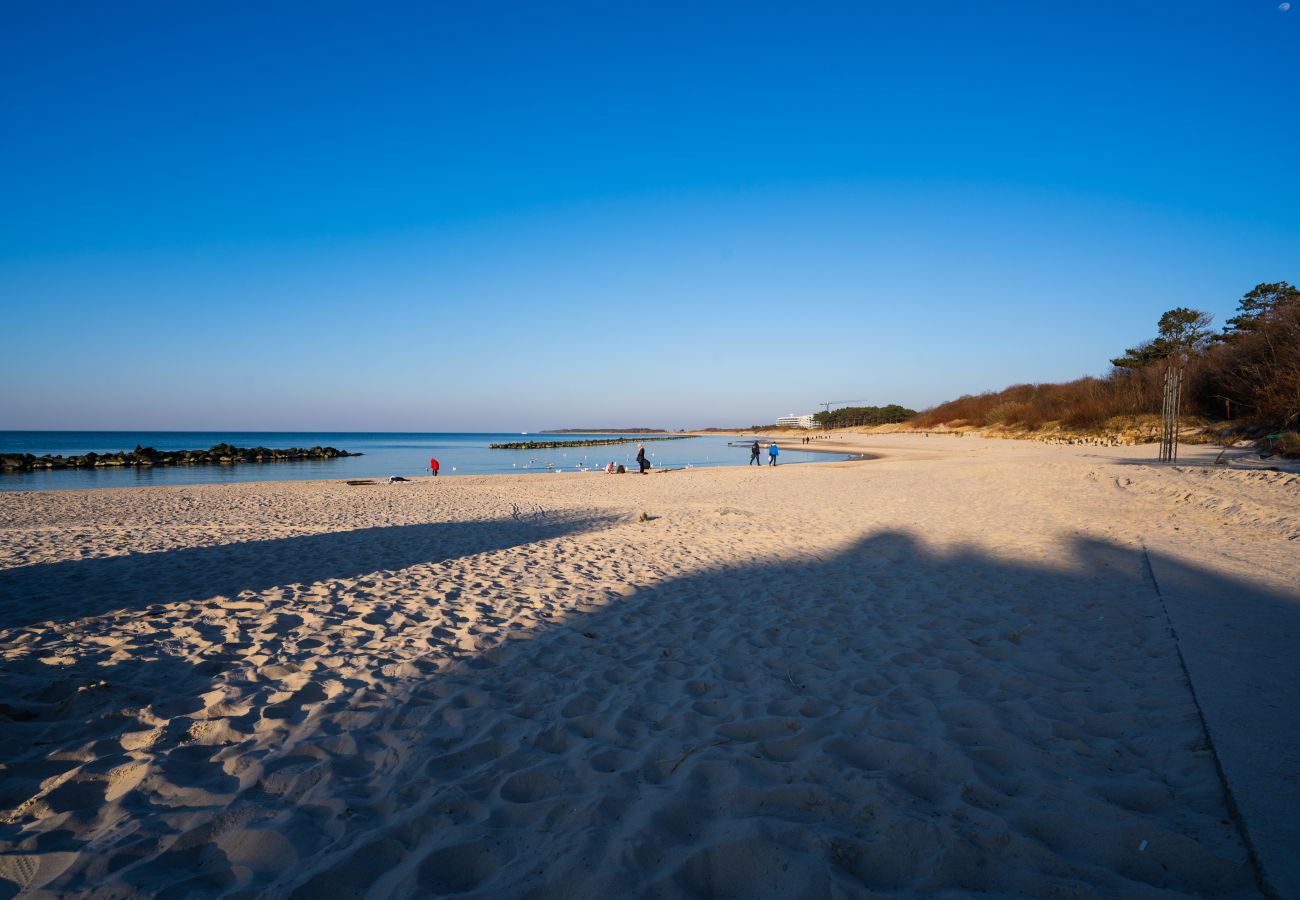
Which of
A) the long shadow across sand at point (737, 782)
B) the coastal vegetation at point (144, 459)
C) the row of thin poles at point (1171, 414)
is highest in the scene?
the row of thin poles at point (1171, 414)

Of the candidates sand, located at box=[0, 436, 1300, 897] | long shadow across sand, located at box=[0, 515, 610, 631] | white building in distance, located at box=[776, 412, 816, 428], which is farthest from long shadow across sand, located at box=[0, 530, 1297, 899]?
white building in distance, located at box=[776, 412, 816, 428]

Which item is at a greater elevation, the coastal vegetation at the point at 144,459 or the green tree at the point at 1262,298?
the green tree at the point at 1262,298

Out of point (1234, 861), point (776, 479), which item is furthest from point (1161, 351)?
point (1234, 861)

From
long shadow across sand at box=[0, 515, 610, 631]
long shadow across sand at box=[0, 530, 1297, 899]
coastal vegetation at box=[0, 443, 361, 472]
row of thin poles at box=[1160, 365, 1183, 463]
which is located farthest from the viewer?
coastal vegetation at box=[0, 443, 361, 472]

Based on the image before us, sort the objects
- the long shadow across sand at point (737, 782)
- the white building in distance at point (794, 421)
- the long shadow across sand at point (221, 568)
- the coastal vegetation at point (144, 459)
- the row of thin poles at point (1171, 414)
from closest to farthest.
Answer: the long shadow across sand at point (737, 782) → the long shadow across sand at point (221, 568) → the row of thin poles at point (1171, 414) → the coastal vegetation at point (144, 459) → the white building in distance at point (794, 421)

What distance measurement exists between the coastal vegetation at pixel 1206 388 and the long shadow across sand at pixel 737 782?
1871 centimetres

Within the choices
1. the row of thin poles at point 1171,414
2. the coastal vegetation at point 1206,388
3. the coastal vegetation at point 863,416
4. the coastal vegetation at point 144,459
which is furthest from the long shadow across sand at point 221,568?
the coastal vegetation at point 863,416

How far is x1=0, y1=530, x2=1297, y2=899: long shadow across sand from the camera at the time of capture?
2244mm

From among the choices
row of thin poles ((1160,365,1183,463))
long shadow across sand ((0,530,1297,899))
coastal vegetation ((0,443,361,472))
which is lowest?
long shadow across sand ((0,530,1297,899))

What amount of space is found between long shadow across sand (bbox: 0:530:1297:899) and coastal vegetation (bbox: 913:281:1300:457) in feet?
61.4

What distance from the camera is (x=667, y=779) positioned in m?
2.91

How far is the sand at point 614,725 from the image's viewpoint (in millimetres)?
2301

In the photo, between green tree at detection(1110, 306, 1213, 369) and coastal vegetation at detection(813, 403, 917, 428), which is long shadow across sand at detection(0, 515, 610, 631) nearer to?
green tree at detection(1110, 306, 1213, 369)

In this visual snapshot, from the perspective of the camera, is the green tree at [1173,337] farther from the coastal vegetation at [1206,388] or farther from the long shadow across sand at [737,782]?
the long shadow across sand at [737,782]
